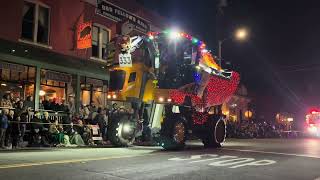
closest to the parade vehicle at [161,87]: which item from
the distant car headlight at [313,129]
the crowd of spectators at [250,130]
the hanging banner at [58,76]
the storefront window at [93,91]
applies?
the hanging banner at [58,76]

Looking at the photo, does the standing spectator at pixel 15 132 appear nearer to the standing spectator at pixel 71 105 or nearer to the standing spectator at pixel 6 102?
the standing spectator at pixel 6 102

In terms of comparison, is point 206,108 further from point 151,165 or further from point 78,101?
point 78,101

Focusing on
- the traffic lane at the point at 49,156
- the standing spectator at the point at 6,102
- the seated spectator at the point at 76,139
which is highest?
the standing spectator at the point at 6,102

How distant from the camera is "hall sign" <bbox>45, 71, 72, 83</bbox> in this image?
22.2 m

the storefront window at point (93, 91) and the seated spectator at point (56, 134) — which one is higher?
the storefront window at point (93, 91)

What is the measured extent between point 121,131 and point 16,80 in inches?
302

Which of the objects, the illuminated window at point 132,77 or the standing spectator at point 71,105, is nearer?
the illuminated window at point 132,77

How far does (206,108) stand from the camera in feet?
57.2

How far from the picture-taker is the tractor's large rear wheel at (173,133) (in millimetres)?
14648

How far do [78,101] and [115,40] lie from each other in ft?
30.0

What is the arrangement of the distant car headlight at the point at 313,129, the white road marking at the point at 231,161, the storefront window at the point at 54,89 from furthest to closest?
the distant car headlight at the point at 313,129 → the storefront window at the point at 54,89 → the white road marking at the point at 231,161

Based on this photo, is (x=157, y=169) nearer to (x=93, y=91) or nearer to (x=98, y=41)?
(x=93, y=91)

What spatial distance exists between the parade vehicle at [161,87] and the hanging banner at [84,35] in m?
8.27

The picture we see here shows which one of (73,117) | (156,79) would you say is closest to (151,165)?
(156,79)
